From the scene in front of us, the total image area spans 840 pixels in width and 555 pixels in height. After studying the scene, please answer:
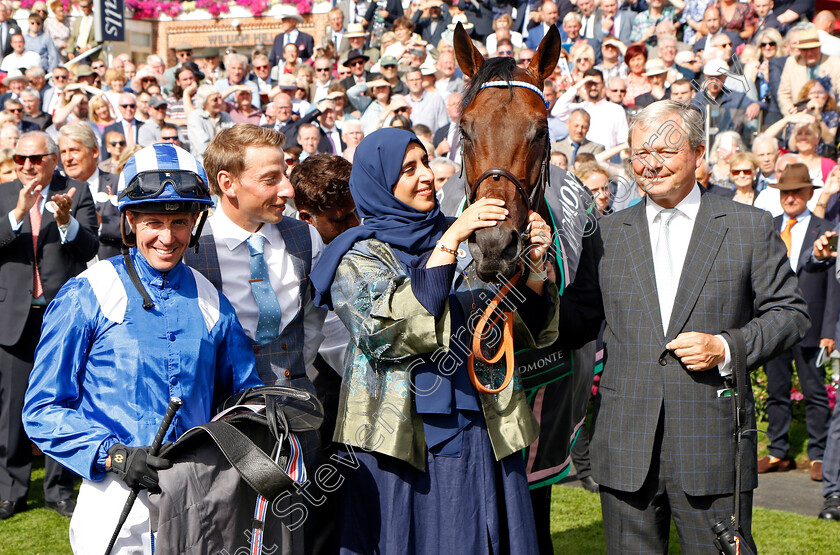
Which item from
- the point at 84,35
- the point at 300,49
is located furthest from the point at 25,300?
the point at 84,35

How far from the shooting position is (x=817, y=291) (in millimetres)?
6473

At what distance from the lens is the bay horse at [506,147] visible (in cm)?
266

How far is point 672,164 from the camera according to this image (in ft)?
9.98

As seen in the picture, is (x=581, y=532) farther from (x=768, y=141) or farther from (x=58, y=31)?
(x=58, y=31)

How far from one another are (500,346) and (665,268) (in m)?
0.70

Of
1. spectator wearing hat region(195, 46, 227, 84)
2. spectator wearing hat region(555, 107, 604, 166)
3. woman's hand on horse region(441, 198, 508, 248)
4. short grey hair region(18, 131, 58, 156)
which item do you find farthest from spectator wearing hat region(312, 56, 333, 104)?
woman's hand on horse region(441, 198, 508, 248)

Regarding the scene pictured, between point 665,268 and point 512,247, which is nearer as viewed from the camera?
point 512,247

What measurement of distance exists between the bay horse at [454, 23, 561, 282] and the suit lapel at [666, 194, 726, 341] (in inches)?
21.7

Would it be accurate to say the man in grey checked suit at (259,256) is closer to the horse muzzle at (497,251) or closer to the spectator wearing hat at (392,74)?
the horse muzzle at (497,251)

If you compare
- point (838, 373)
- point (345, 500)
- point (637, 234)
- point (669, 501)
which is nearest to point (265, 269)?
point (345, 500)

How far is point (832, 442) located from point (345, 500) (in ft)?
12.9

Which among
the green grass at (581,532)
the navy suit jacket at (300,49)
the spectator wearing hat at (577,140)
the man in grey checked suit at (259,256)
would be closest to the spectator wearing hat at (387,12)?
the navy suit jacket at (300,49)

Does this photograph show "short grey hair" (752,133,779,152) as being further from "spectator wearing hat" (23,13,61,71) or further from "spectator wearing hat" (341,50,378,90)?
"spectator wearing hat" (23,13,61,71)

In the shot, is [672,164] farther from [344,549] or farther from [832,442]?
[832,442]
